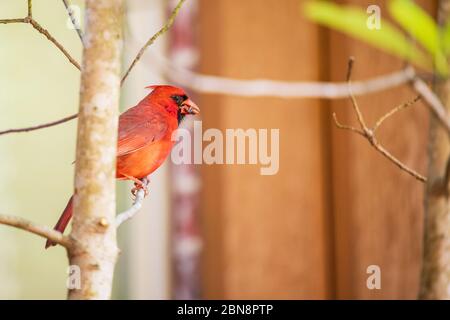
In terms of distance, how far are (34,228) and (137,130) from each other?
0.84 ft

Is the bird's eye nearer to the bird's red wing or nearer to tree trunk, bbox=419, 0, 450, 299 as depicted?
the bird's red wing

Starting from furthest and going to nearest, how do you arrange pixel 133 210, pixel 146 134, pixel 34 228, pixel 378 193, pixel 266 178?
1. pixel 266 178
2. pixel 378 193
3. pixel 146 134
4. pixel 133 210
5. pixel 34 228

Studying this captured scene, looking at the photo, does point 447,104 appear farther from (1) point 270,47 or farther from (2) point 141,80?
(1) point 270,47

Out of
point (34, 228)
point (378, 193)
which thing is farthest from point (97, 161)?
point (378, 193)

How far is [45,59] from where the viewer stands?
1062 millimetres

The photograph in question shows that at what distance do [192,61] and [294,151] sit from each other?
0.90 feet

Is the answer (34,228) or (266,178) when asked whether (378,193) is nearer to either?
(266,178)

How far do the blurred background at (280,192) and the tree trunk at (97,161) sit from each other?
0.61 m

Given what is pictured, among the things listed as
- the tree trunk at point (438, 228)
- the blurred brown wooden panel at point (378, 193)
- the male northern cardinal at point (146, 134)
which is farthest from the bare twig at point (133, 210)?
the blurred brown wooden panel at point (378, 193)

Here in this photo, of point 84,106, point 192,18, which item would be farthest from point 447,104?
point 192,18

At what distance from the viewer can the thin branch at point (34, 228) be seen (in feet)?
1.57

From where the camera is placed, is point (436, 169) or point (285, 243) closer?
point (436, 169)

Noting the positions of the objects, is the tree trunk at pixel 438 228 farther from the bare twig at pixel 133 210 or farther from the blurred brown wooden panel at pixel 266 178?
the blurred brown wooden panel at pixel 266 178

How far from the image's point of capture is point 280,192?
4.55 ft
